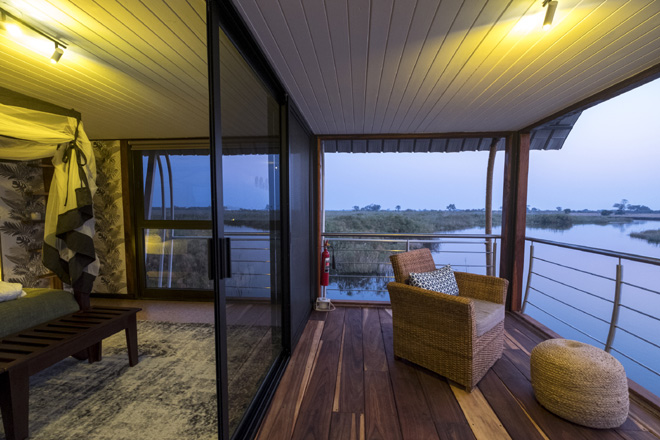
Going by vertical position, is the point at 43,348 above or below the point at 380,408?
above

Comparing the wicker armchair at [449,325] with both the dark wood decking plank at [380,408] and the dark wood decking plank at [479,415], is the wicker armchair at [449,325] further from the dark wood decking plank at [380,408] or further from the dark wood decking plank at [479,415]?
the dark wood decking plank at [380,408]

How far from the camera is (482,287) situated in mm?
2154

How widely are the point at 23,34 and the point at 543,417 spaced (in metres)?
3.52

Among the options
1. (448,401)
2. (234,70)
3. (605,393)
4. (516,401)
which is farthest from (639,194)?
(234,70)

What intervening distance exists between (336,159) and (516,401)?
9.99 feet

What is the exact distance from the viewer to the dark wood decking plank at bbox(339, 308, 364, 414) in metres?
1.58

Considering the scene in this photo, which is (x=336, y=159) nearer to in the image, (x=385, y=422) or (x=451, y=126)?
(x=451, y=126)

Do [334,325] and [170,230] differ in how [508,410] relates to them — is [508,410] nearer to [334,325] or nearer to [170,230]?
[334,325]

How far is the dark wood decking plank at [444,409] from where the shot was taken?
1368mm

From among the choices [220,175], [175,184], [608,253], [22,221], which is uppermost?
[175,184]

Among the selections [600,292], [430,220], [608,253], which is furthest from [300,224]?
[600,292]


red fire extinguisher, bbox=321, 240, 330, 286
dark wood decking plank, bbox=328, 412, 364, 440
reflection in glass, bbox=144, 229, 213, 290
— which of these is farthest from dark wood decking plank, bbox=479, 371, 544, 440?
reflection in glass, bbox=144, 229, 213, 290

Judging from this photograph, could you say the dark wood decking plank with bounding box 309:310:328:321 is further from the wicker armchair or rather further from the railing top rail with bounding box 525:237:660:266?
the railing top rail with bounding box 525:237:660:266

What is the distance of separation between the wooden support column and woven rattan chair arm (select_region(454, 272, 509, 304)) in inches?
42.7
